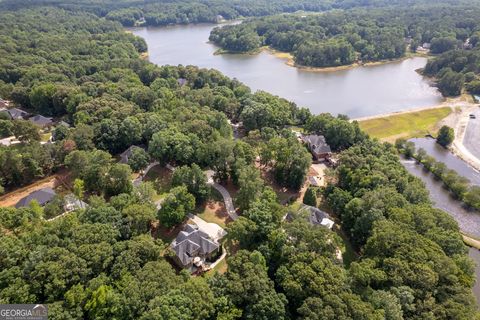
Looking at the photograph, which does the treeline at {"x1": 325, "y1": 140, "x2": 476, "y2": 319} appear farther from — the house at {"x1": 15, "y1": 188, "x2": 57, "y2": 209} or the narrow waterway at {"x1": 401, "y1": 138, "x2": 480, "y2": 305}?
the house at {"x1": 15, "y1": 188, "x2": 57, "y2": 209}

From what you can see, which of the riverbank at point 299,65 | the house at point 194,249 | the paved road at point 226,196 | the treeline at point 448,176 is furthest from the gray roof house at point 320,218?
the riverbank at point 299,65

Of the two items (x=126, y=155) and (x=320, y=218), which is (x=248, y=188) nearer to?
(x=320, y=218)

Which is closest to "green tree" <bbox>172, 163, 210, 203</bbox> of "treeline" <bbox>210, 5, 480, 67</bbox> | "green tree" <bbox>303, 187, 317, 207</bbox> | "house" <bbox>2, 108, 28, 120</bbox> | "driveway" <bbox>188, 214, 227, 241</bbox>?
"driveway" <bbox>188, 214, 227, 241</bbox>

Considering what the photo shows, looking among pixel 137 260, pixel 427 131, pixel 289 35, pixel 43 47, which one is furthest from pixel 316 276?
pixel 289 35

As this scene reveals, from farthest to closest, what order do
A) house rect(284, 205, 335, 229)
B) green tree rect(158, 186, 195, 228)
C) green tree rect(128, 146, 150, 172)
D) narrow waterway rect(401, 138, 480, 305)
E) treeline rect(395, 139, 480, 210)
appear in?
1. treeline rect(395, 139, 480, 210)
2. green tree rect(128, 146, 150, 172)
3. narrow waterway rect(401, 138, 480, 305)
4. house rect(284, 205, 335, 229)
5. green tree rect(158, 186, 195, 228)

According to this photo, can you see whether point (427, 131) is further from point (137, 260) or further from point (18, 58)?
point (18, 58)

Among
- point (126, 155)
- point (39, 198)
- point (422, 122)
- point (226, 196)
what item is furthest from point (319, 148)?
point (39, 198)
